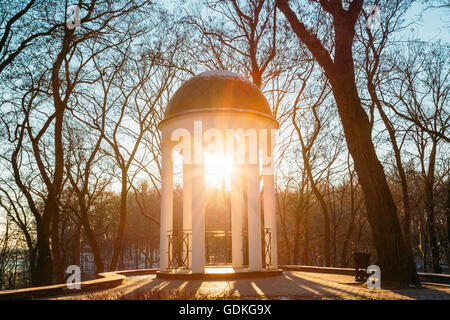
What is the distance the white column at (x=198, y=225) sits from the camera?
12812 mm

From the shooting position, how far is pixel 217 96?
13383 millimetres

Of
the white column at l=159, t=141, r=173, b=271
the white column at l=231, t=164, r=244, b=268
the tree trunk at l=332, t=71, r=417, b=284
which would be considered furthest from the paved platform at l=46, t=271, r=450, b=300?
the white column at l=231, t=164, r=244, b=268

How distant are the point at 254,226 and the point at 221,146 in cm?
400

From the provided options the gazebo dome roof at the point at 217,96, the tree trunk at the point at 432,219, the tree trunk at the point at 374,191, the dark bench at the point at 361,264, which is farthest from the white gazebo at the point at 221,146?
the tree trunk at the point at 432,219

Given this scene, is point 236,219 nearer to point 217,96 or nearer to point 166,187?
point 166,187

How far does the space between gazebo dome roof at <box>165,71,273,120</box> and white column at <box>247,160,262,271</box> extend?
2.45 metres

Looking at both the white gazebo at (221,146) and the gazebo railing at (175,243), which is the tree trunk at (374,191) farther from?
the gazebo railing at (175,243)

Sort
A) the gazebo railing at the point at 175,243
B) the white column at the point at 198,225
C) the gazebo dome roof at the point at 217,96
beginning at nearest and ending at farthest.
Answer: the white column at the point at 198,225, the gazebo dome roof at the point at 217,96, the gazebo railing at the point at 175,243

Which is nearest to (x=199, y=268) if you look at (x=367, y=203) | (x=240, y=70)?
(x=367, y=203)

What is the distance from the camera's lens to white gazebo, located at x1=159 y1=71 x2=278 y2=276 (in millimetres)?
13094

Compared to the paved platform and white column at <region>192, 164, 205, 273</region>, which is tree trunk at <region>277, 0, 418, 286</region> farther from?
white column at <region>192, 164, 205, 273</region>

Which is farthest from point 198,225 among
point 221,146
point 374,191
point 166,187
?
point 374,191

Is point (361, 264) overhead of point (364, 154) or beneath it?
beneath
